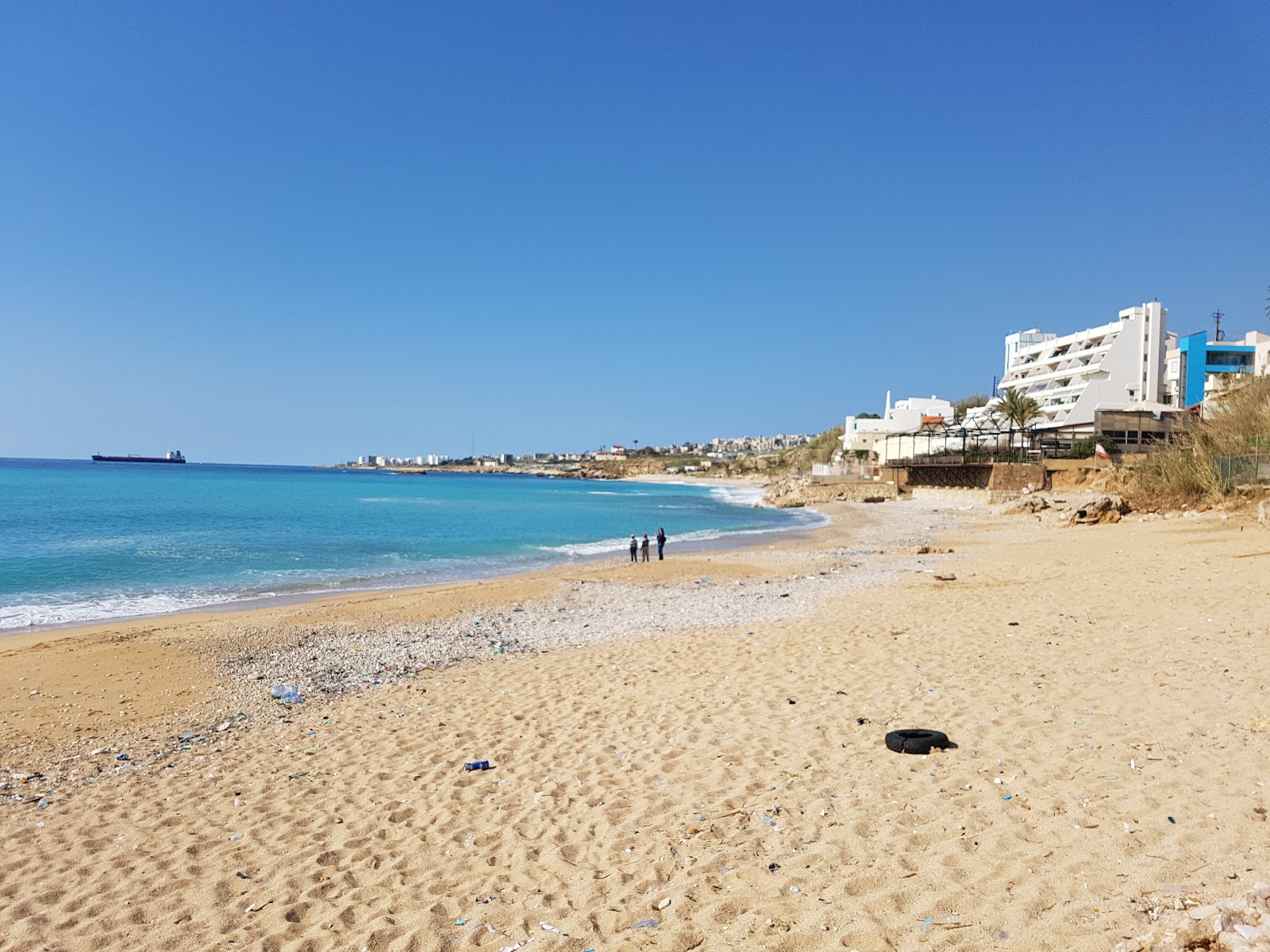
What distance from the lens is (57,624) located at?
15117 mm

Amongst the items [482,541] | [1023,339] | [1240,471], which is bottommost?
[482,541]

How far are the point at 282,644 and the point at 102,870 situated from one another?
316 inches

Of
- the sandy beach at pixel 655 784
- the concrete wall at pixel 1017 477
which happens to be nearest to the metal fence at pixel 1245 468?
the sandy beach at pixel 655 784

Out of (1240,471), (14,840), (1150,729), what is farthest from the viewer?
(1240,471)

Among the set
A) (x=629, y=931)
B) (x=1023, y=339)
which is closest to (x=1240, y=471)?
(x=629, y=931)

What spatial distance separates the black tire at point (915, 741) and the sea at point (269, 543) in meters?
16.7

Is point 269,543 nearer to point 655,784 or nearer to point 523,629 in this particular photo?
point 523,629

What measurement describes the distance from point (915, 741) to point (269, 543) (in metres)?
31.5

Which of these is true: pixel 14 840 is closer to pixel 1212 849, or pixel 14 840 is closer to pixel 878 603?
pixel 1212 849

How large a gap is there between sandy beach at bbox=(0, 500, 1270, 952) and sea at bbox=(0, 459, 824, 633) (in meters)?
7.15

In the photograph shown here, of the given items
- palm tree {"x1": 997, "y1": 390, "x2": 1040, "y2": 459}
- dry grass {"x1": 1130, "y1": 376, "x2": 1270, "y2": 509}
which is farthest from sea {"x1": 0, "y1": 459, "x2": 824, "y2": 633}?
palm tree {"x1": 997, "y1": 390, "x2": 1040, "y2": 459}

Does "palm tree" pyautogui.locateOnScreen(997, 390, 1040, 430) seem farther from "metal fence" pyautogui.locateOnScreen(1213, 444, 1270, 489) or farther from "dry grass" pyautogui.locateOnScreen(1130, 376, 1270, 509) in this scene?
"metal fence" pyautogui.locateOnScreen(1213, 444, 1270, 489)

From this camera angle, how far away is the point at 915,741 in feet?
20.2

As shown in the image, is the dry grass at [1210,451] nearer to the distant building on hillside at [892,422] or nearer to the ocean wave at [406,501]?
the ocean wave at [406,501]
